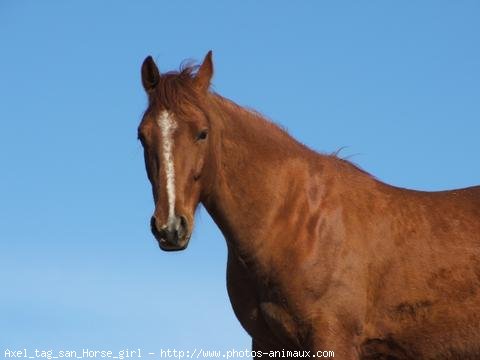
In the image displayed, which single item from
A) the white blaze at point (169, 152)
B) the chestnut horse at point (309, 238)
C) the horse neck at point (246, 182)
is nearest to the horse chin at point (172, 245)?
the white blaze at point (169, 152)

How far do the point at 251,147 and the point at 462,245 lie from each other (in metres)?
2.23

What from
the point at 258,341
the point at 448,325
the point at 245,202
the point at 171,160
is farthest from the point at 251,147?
the point at 448,325

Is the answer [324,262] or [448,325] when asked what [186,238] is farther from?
[448,325]

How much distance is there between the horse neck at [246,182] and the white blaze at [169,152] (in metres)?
0.57

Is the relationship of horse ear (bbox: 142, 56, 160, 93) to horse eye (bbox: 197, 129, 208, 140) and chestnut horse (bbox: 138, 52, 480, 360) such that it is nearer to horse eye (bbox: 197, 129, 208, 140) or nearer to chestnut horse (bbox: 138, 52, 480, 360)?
chestnut horse (bbox: 138, 52, 480, 360)

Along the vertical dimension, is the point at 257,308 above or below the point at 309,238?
below

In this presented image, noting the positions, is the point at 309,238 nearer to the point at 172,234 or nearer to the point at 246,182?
A: the point at 246,182

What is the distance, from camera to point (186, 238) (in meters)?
7.38

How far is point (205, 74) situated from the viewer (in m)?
8.34

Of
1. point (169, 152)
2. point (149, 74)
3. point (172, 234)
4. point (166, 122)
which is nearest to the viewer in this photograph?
point (172, 234)

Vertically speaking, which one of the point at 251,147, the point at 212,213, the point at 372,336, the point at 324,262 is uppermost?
the point at 251,147

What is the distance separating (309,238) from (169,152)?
1572 millimetres

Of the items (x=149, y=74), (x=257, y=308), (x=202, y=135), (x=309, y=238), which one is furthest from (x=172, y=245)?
(x=149, y=74)

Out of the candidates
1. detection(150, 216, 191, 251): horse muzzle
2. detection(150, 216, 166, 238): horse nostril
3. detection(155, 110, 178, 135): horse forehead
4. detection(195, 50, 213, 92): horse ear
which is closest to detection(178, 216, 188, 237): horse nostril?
detection(150, 216, 191, 251): horse muzzle
